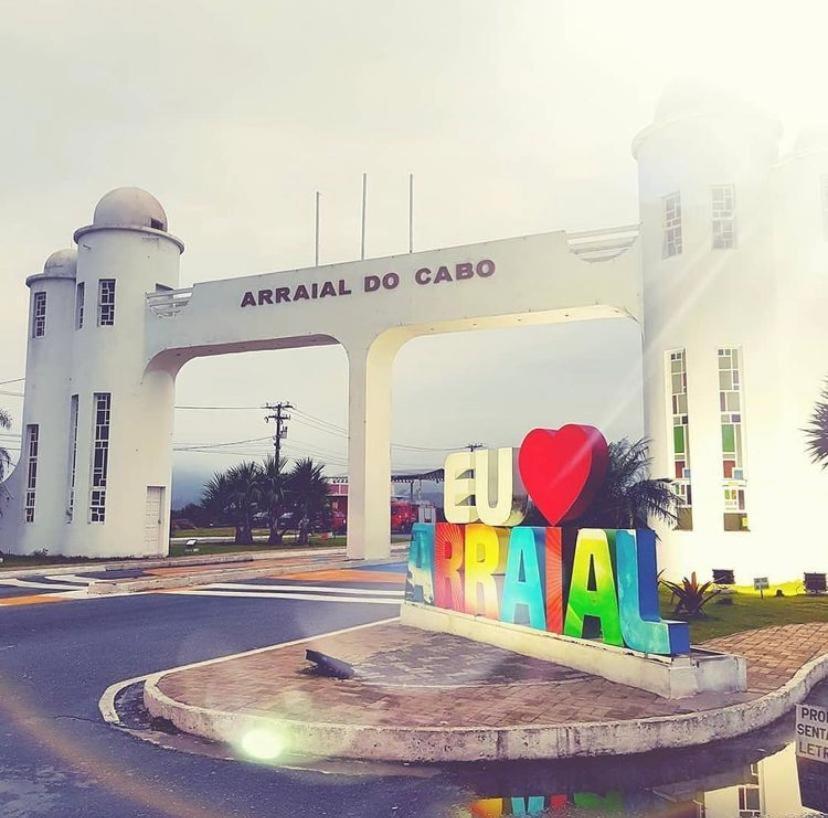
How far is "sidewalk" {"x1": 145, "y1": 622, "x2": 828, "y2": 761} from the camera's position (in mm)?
6449

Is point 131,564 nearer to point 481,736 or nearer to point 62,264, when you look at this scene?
point 62,264

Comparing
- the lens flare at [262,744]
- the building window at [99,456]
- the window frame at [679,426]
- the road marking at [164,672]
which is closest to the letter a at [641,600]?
the lens flare at [262,744]

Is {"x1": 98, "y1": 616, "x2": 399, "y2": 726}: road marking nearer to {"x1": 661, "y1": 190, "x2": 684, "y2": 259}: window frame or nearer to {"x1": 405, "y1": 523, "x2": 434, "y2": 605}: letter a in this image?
{"x1": 405, "y1": 523, "x2": 434, "y2": 605}: letter a

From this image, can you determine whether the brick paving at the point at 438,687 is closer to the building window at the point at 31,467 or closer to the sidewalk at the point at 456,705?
the sidewalk at the point at 456,705

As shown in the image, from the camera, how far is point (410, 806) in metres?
5.41

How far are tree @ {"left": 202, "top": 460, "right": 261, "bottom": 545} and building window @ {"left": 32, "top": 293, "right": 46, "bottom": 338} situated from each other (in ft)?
39.7

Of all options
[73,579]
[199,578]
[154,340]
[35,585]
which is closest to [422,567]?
[199,578]

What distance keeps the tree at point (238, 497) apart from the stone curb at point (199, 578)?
14632mm

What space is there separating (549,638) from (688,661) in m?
1.97

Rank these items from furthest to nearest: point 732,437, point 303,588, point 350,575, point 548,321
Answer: point 548,321
point 350,575
point 303,588
point 732,437

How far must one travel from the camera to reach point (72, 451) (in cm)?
2898

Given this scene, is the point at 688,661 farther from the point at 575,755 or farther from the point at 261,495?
the point at 261,495

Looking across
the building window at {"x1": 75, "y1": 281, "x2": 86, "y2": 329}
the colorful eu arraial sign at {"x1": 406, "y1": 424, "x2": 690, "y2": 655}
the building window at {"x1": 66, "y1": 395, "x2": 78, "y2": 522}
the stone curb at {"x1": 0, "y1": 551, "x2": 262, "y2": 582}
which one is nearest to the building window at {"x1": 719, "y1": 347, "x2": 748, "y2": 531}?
the colorful eu arraial sign at {"x1": 406, "y1": 424, "x2": 690, "y2": 655}

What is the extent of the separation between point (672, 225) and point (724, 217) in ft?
3.98
